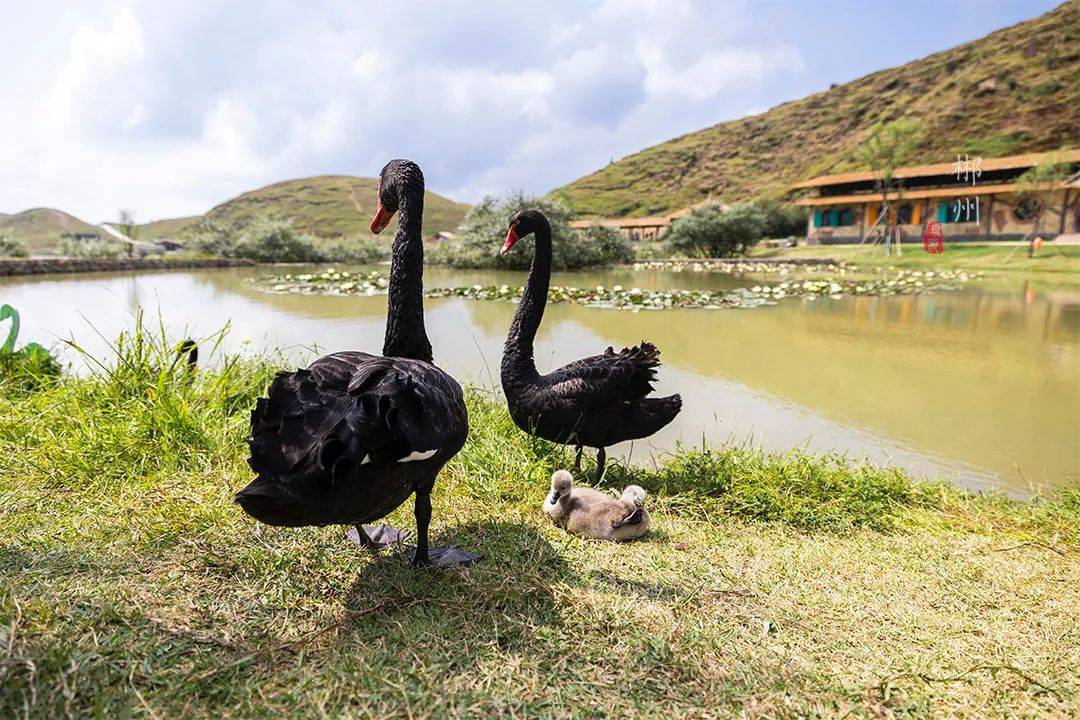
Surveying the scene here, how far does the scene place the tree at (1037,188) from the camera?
104 ft

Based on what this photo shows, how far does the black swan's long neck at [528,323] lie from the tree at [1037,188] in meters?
36.3

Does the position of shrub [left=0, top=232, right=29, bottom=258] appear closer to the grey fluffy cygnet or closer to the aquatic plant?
the aquatic plant

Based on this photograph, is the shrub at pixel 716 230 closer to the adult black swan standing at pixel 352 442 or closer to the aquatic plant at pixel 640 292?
the aquatic plant at pixel 640 292

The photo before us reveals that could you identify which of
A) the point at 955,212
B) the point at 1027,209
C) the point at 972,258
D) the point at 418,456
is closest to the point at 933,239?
the point at 972,258

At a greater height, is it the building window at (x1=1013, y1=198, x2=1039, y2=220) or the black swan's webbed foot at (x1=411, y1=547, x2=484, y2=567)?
the building window at (x1=1013, y1=198, x2=1039, y2=220)

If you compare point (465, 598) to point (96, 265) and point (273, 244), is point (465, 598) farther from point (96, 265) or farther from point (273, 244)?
point (273, 244)

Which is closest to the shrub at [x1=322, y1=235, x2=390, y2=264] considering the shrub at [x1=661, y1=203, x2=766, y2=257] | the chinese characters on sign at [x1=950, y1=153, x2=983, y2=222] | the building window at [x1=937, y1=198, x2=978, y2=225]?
the shrub at [x1=661, y1=203, x2=766, y2=257]

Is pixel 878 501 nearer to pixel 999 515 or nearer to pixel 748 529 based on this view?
pixel 999 515

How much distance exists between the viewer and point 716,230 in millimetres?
37219

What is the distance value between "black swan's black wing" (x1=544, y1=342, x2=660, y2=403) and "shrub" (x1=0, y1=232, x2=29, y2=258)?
36494mm

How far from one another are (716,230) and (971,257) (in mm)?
13609

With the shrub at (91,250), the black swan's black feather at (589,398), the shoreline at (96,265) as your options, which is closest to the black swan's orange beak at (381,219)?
the black swan's black feather at (589,398)

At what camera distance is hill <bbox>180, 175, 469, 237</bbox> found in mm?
99562

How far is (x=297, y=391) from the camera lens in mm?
2002
